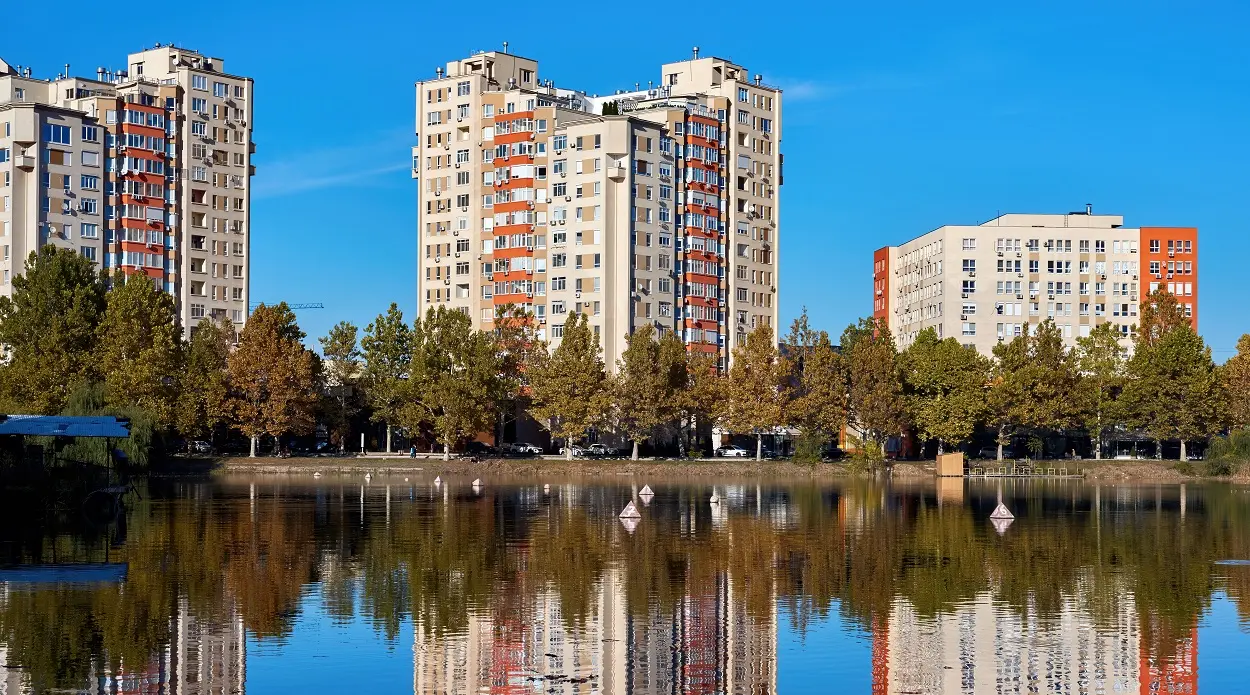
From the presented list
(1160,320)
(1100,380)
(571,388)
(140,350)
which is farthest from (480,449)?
(1160,320)

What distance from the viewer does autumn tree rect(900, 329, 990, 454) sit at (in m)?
152

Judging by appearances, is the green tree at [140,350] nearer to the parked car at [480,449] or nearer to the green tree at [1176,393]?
the parked car at [480,449]

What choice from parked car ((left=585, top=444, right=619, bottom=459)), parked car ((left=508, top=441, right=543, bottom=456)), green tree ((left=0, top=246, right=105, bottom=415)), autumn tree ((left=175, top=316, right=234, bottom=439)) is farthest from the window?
parked car ((left=585, top=444, right=619, bottom=459))

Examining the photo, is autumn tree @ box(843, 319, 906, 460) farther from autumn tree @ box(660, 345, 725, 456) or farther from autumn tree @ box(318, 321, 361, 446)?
autumn tree @ box(318, 321, 361, 446)

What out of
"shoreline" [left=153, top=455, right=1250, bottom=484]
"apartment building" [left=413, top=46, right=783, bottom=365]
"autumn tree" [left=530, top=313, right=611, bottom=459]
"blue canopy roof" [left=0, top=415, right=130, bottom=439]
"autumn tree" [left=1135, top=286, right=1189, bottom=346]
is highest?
"apartment building" [left=413, top=46, right=783, bottom=365]

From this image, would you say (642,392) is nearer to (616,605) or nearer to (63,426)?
(63,426)

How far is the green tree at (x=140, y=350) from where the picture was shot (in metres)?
129

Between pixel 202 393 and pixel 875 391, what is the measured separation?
65504 millimetres

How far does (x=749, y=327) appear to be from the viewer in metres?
182

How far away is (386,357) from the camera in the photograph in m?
152

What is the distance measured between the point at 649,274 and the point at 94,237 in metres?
61.5

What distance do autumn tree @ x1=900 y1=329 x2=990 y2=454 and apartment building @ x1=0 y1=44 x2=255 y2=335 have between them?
263ft

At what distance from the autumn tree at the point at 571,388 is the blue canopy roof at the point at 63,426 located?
237ft

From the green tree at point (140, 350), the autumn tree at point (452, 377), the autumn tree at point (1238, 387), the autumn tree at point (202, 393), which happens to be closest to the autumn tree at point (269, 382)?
the autumn tree at point (202, 393)
